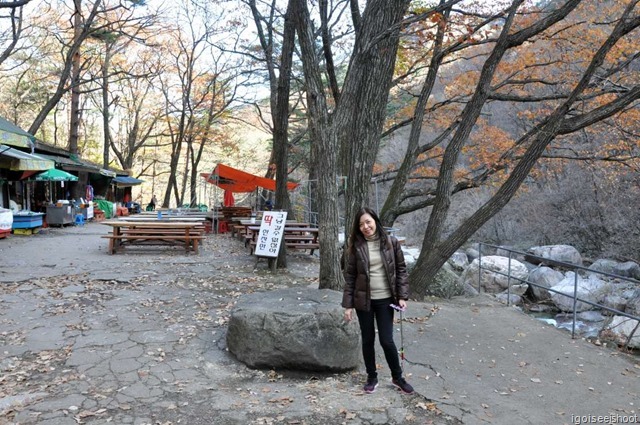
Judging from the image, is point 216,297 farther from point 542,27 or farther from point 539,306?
point 539,306

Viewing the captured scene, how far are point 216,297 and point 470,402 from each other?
4356 millimetres

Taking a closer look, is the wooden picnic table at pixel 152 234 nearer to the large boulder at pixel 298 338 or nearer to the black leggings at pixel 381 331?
the large boulder at pixel 298 338

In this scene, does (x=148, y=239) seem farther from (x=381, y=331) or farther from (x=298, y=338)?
(x=381, y=331)

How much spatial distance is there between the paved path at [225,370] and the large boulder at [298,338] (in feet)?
0.43

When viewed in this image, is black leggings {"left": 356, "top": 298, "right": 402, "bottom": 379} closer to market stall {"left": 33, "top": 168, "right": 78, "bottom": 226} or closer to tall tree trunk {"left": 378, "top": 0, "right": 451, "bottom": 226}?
tall tree trunk {"left": 378, "top": 0, "right": 451, "bottom": 226}

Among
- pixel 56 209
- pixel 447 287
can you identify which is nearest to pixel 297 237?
pixel 447 287

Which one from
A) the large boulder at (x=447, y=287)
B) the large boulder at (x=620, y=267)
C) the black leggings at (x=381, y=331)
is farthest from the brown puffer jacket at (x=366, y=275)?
the large boulder at (x=620, y=267)

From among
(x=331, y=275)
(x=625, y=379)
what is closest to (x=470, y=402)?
(x=625, y=379)

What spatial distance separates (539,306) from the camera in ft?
42.0

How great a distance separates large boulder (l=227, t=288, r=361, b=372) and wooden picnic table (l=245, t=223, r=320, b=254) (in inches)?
268

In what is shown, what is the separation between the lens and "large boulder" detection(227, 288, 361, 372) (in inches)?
182

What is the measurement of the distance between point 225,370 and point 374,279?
1805 mm

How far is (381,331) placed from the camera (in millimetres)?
4184

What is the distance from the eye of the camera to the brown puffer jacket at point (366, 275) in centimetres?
412
